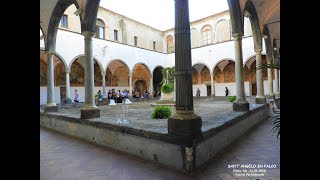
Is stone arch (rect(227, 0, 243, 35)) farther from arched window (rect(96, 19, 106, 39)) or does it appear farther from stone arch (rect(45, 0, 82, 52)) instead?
arched window (rect(96, 19, 106, 39))

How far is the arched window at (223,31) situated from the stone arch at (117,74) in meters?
10.8

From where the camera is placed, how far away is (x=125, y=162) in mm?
3828

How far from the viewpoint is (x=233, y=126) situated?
5.07 metres

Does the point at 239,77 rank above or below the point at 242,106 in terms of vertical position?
above

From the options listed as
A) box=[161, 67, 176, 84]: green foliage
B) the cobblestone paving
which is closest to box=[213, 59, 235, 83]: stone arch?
box=[161, 67, 176, 84]: green foliage

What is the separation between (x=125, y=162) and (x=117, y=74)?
19643 millimetres

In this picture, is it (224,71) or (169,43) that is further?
(169,43)

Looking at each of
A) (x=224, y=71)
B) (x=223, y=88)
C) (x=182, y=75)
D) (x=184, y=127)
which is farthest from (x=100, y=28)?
(x=184, y=127)

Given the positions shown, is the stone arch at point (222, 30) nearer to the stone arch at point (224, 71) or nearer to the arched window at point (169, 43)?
the stone arch at point (224, 71)

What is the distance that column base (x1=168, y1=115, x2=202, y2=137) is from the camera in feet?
11.2

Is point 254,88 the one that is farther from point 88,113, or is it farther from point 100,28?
point 88,113

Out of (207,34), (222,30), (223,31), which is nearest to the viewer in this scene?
(223,31)
